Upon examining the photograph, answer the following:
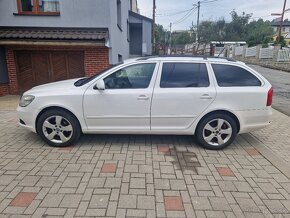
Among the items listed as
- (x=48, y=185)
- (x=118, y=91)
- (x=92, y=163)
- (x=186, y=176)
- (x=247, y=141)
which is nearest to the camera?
(x=48, y=185)

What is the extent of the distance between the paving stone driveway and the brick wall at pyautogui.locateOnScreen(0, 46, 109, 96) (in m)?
4.46

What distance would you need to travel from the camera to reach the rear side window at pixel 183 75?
4.01 metres

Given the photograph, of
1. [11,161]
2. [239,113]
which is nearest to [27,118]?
[11,161]

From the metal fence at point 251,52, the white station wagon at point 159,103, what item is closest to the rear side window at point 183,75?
the white station wagon at point 159,103

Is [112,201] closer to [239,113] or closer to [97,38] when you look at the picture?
[239,113]

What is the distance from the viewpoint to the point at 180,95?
393cm

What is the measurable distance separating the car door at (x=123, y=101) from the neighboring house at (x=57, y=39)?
13.7 ft

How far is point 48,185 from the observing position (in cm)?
300

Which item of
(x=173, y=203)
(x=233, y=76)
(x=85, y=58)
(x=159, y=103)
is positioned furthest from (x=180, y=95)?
(x=85, y=58)

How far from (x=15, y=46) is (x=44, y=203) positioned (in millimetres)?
7177

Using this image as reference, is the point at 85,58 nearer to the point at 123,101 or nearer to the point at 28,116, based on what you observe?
the point at 28,116

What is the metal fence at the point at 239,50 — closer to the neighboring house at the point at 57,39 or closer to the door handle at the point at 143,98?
the neighboring house at the point at 57,39

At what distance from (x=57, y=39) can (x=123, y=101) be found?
5016mm

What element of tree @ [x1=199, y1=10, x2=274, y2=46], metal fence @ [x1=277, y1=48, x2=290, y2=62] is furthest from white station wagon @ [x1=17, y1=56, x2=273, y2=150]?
tree @ [x1=199, y1=10, x2=274, y2=46]
